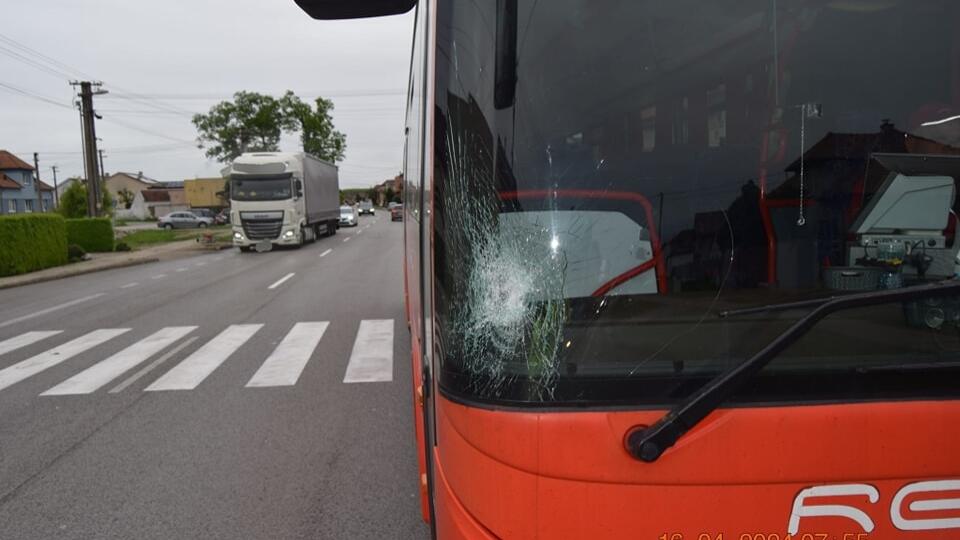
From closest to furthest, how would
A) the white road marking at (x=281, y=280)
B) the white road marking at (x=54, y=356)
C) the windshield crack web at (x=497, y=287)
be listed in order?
the windshield crack web at (x=497, y=287) → the white road marking at (x=54, y=356) → the white road marking at (x=281, y=280)

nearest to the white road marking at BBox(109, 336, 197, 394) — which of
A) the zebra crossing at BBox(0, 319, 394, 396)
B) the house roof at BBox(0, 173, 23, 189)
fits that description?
the zebra crossing at BBox(0, 319, 394, 396)

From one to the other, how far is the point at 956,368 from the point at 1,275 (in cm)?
2296

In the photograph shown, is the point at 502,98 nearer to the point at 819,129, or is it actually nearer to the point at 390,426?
the point at 819,129

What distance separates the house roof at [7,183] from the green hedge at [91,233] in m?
54.9

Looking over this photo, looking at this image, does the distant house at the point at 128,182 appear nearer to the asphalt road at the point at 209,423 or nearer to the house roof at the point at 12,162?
the house roof at the point at 12,162

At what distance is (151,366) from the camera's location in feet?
25.2

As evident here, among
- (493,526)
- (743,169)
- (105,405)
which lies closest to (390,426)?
(105,405)

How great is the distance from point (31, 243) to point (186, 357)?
16.1 meters

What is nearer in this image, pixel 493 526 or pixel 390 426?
pixel 493 526

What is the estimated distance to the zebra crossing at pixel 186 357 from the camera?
701cm

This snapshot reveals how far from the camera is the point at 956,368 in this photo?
5.09 ft

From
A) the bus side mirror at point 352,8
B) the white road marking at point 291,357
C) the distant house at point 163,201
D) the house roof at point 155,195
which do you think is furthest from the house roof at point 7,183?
the bus side mirror at point 352,8

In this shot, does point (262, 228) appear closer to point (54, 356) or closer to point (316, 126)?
point (54, 356)

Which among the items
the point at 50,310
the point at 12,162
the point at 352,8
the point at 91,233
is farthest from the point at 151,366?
the point at 12,162
